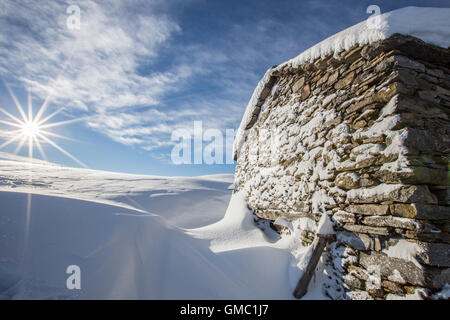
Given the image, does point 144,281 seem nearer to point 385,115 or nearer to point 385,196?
point 385,196

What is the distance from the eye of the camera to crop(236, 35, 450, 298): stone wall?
74.6 inches

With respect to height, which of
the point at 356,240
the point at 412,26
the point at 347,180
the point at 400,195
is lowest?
the point at 356,240

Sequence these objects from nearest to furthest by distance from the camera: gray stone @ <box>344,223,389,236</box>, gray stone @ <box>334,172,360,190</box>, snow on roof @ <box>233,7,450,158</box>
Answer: gray stone @ <box>344,223,389,236</box> < snow on roof @ <box>233,7,450,158</box> < gray stone @ <box>334,172,360,190</box>

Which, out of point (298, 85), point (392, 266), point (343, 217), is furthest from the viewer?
point (298, 85)

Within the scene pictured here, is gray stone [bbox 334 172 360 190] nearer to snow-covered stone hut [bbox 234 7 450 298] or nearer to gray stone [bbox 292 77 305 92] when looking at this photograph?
snow-covered stone hut [bbox 234 7 450 298]

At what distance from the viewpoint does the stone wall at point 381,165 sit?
1895mm

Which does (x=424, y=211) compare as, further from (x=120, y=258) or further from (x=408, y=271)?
(x=120, y=258)

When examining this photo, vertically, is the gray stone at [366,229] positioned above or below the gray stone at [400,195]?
below

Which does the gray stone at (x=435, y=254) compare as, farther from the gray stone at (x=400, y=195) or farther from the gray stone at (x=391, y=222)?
the gray stone at (x=400, y=195)

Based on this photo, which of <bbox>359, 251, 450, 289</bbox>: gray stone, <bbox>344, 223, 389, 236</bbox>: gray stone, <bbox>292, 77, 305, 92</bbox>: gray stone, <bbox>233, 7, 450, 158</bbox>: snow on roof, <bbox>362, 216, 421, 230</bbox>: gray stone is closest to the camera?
<bbox>359, 251, 450, 289</bbox>: gray stone

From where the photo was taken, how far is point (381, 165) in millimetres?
2203

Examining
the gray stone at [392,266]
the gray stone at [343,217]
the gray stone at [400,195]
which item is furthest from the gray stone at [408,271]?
the gray stone at [400,195]

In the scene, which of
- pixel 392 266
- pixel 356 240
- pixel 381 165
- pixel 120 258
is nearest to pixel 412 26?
pixel 381 165

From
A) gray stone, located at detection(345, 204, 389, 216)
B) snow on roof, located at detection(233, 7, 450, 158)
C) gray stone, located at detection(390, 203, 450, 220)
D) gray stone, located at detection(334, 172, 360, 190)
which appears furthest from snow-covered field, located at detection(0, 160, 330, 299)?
snow on roof, located at detection(233, 7, 450, 158)
